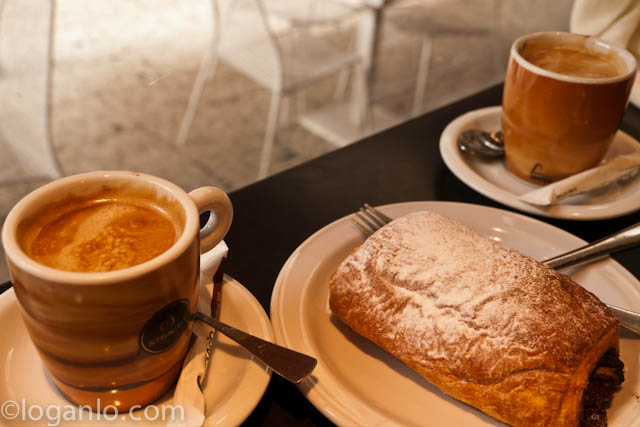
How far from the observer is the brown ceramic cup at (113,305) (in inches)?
16.8

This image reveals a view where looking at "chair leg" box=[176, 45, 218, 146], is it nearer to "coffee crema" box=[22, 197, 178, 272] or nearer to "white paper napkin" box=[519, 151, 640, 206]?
"white paper napkin" box=[519, 151, 640, 206]

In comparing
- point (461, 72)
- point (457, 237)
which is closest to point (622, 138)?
point (457, 237)

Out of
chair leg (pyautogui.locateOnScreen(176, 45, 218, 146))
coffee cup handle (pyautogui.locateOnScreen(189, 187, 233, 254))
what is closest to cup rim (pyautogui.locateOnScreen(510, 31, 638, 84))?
coffee cup handle (pyautogui.locateOnScreen(189, 187, 233, 254))

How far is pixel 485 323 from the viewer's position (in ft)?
1.74

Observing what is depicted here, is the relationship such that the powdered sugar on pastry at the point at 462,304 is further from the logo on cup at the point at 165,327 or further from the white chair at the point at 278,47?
the white chair at the point at 278,47

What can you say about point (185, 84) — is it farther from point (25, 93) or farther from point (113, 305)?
point (113, 305)

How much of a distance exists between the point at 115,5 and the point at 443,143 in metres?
2.93

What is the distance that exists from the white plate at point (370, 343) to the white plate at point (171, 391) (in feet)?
0.12

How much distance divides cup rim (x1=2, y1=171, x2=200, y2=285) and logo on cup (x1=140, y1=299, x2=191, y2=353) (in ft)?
0.15

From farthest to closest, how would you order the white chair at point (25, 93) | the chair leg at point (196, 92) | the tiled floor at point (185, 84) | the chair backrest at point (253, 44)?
the chair leg at point (196, 92) < the tiled floor at point (185, 84) < the chair backrest at point (253, 44) < the white chair at point (25, 93)

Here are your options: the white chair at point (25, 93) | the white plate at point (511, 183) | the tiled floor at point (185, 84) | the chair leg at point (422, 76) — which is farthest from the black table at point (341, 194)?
the chair leg at point (422, 76)

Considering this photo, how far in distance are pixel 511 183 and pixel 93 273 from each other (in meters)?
0.67

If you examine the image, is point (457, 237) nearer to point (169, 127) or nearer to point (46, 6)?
point (46, 6)

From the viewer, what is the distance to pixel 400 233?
624 millimetres
